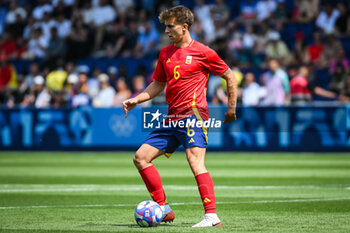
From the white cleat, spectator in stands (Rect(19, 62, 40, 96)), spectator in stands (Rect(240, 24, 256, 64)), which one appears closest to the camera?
the white cleat

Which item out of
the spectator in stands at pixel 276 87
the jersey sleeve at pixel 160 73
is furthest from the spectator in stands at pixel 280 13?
the jersey sleeve at pixel 160 73

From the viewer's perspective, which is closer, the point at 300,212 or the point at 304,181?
the point at 300,212

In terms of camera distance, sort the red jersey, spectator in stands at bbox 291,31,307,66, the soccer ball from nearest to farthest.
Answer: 1. the soccer ball
2. the red jersey
3. spectator in stands at bbox 291,31,307,66

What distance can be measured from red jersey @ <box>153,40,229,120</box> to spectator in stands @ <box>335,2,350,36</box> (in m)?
17.3

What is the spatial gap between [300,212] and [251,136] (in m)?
12.7

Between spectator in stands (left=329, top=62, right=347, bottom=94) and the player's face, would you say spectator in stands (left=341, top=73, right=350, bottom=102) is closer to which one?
spectator in stands (left=329, top=62, right=347, bottom=94)

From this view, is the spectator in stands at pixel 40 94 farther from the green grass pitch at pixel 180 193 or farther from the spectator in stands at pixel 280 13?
the spectator in stands at pixel 280 13

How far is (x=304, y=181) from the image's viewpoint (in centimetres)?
1391

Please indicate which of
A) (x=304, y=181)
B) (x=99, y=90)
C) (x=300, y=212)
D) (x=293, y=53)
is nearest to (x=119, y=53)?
(x=99, y=90)

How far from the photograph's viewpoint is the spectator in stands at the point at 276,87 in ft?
69.6

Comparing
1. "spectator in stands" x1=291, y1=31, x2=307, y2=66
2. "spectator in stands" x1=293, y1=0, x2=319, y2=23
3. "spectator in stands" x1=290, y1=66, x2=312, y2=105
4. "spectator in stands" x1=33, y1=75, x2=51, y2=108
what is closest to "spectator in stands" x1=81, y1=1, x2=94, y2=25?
"spectator in stands" x1=33, y1=75, x2=51, y2=108

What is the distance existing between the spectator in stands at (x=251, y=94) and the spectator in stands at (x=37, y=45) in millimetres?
9432

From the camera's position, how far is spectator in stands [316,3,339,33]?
24797 mm

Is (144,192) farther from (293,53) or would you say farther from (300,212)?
(293,53)
